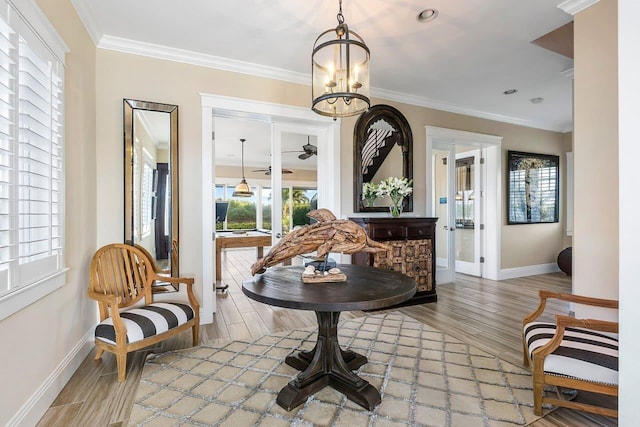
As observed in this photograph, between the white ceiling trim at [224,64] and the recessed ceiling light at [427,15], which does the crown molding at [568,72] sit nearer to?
the white ceiling trim at [224,64]

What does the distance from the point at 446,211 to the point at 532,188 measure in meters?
1.93

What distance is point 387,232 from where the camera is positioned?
3.80 m

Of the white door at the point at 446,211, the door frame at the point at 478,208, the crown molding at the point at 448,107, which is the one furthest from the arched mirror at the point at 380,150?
the door frame at the point at 478,208

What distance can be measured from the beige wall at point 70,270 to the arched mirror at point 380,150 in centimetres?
287

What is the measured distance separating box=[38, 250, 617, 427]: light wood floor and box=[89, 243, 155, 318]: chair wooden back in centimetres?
50

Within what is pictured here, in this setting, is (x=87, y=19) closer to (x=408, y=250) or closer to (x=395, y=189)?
(x=395, y=189)

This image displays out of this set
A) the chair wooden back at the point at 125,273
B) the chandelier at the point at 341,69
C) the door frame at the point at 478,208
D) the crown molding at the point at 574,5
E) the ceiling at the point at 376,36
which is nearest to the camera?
the chandelier at the point at 341,69

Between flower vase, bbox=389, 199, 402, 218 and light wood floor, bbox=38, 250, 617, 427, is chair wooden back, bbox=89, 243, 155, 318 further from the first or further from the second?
flower vase, bbox=389, 199, 402, 218

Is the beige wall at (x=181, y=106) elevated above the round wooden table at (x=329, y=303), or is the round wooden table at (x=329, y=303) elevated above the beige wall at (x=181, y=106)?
the beige wall at (x=181, y=106)

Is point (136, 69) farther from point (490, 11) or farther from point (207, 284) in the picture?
point (490, 11)

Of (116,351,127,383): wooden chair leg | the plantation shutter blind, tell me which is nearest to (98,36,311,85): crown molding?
the plantation shutter blind

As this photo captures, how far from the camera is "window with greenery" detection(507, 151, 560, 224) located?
218 inches

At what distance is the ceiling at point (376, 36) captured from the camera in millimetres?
2494

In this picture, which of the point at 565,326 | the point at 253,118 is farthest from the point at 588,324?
the point at 253,118
